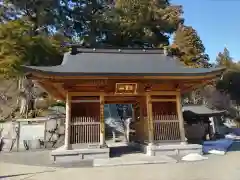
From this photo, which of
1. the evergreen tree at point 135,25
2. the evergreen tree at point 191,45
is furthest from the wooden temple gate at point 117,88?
the evergreen tree at point 191,45

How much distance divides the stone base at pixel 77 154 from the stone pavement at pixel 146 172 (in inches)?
36.7

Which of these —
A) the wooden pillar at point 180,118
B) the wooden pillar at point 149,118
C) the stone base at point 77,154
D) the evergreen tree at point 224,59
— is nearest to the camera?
the stone base at point 77,154

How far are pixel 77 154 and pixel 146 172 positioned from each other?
3461 millimetres

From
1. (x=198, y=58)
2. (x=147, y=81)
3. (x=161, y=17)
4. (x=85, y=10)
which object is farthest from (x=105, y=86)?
(x=198, y=58)

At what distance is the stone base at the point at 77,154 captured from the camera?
379 inches

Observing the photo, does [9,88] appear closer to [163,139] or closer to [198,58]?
[163,139]

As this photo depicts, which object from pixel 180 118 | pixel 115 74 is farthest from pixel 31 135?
pixel 180 118

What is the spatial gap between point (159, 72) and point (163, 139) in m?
2.97

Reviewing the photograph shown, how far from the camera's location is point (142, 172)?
24.6 ft

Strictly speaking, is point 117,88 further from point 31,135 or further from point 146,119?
point 31,135

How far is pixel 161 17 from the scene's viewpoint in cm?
2711

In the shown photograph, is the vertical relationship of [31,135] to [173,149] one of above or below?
above

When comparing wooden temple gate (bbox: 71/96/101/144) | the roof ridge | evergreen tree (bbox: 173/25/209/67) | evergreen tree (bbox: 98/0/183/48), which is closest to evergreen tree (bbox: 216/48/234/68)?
evergreen tree (bbox: 173/25/209/67)

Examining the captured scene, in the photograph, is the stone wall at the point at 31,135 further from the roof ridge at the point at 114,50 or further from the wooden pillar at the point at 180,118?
the wooden pillar at the point at 180,118
